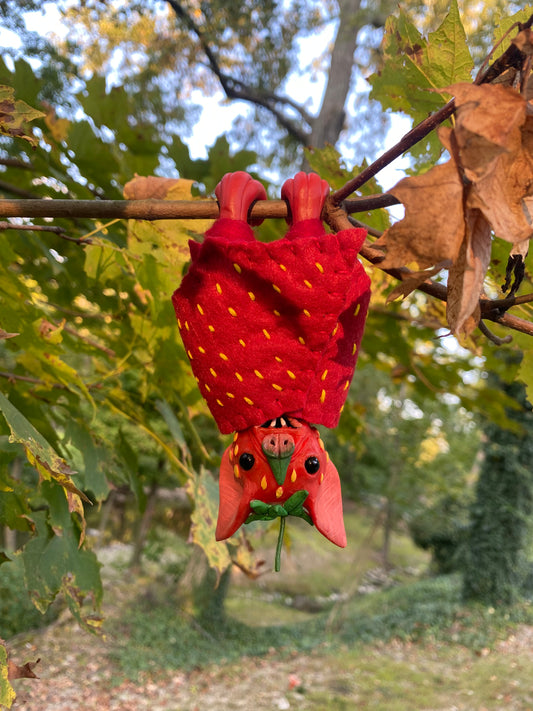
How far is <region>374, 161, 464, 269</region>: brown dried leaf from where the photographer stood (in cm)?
49

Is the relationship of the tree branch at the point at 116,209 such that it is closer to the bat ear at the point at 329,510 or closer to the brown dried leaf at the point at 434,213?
the brown dried leaf at the point at 434,213

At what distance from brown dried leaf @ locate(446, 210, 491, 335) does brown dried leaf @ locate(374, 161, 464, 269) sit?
15 millimetres

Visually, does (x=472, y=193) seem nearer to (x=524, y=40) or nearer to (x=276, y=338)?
(x=524, y=40)

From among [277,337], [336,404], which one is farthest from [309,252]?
[336,404]

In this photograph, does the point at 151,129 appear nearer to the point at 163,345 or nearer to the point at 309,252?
the point at 163,345

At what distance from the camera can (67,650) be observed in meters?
4.49

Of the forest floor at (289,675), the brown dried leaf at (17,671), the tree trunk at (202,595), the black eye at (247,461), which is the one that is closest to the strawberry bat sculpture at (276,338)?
the black eye at (247,461)

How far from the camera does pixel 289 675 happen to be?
475 centimetres

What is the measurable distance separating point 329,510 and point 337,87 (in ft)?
12.9

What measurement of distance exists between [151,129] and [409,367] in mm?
1278

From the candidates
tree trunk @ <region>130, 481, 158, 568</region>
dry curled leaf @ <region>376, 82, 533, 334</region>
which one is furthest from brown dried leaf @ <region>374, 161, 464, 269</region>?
tree trunk @ <region>130, 481, 158, 568</region>

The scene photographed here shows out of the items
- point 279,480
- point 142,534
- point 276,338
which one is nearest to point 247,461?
point 279,480

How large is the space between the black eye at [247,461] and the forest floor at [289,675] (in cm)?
315

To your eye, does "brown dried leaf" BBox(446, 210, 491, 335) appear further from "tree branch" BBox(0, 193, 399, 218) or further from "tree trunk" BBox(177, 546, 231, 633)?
"tree trunk" BBox(177, 546, 231, 633)
